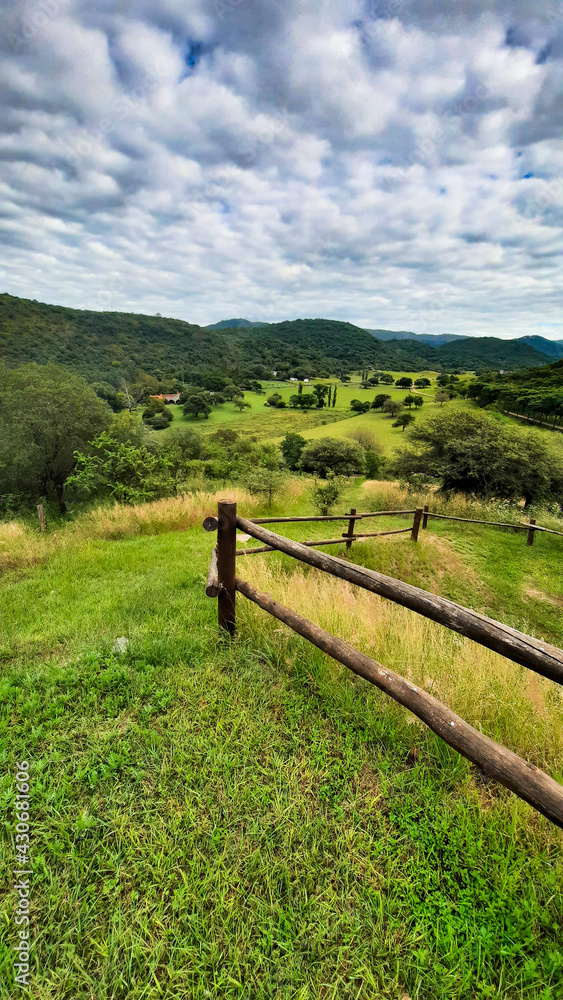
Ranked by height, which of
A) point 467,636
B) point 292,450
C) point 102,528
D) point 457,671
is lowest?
point 292,450

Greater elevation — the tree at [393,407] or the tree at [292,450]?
the tree at [393,407]

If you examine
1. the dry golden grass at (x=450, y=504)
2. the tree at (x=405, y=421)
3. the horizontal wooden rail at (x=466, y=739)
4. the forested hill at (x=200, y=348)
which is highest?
the forested hill at (x=200, y=348)

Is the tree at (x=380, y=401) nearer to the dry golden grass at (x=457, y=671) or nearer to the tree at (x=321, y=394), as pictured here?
the tree at (x=321, y=394)

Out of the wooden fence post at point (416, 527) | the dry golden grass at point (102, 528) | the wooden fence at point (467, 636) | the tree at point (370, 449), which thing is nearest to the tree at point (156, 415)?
the tree at point (370, 449)

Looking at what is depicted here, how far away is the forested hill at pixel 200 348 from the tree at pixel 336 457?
126ft

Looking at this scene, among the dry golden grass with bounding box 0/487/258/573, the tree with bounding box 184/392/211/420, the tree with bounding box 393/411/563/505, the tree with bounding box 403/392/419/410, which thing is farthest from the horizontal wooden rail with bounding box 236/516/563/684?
the tree with bounding box 184/392/211/420

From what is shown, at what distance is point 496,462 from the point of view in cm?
1698

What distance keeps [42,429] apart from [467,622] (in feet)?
77.2

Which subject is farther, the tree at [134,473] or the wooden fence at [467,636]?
the tree at [134,473]

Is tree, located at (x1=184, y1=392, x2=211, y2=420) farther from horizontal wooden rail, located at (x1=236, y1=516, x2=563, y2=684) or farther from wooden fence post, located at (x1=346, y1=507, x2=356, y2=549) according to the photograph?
horizontal wooden rail, located at (x1=236, y1=516, x2=563, y2=684)

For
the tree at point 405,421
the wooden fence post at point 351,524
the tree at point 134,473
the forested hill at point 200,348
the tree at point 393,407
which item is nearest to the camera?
the wooden fence post at point 351,524

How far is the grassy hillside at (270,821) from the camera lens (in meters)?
1.34

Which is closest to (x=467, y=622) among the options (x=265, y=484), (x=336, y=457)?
(x=265, y=484)

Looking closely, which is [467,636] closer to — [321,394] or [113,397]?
[113,397]
